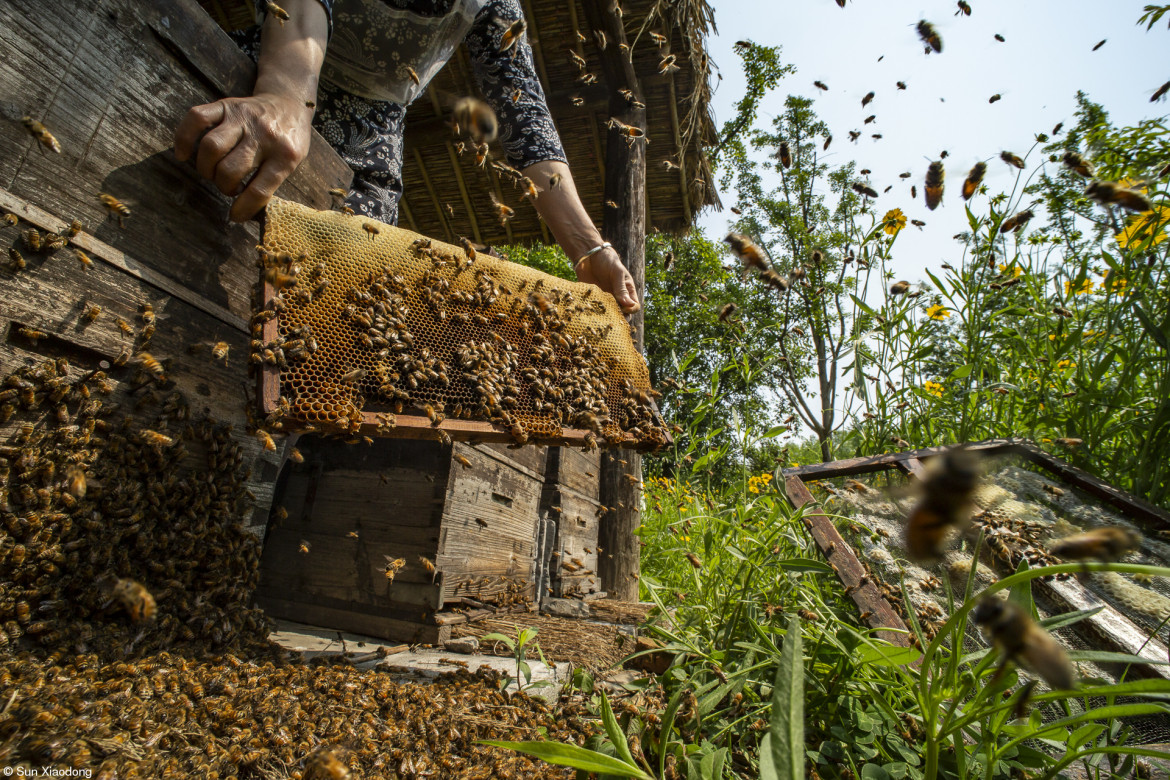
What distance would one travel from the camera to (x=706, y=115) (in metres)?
6.16

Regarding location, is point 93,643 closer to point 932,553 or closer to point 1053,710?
point 932,553

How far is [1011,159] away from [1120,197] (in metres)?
1.70

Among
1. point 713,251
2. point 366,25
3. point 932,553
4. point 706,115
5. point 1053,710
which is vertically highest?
point 713,251

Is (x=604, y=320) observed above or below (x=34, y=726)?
above

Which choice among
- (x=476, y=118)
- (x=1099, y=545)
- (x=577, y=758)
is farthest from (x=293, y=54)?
(x=1099, y=545)

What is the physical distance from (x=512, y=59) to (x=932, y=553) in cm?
371

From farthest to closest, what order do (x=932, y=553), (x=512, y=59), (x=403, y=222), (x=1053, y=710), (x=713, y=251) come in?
(x=713, y=251)
(x=403, y=222)
(x=512, y=59)
(x=1053, y=710)
(x=932, y=553)

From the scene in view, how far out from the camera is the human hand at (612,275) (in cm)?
336

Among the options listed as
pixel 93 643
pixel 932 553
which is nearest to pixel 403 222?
pixel 93 643

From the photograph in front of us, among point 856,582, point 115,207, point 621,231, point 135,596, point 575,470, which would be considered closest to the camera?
point 135,596

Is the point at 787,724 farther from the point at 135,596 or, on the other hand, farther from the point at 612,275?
the point at 612,275

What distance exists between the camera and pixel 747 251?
2877 millimetres

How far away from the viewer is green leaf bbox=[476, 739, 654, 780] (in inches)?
37.6

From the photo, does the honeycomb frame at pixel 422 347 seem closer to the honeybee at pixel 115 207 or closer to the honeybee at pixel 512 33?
the honeybee at pixel 115 207
